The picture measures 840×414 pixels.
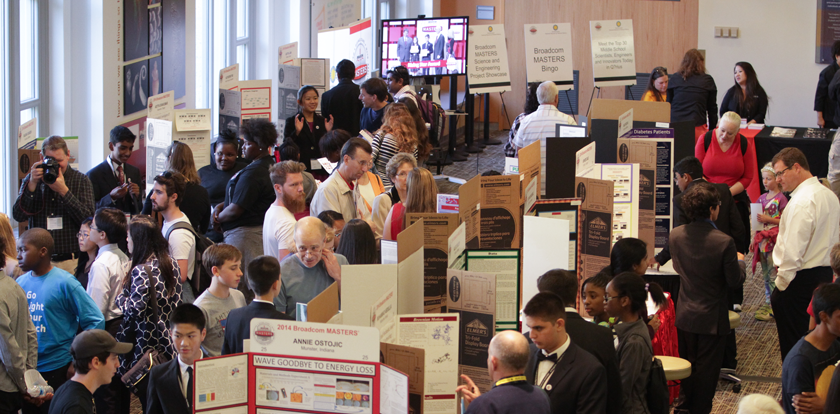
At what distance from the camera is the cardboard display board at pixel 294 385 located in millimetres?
2348

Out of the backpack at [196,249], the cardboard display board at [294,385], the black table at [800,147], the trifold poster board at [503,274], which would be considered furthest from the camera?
the black table at [800,147]

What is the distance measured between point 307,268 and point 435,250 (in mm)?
698

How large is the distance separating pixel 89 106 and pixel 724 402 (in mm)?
4890

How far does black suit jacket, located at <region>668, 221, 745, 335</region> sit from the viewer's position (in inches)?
164

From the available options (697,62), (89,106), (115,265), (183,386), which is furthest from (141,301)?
(697,62)

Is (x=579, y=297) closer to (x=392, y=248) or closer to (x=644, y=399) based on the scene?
(x=644, y=399)

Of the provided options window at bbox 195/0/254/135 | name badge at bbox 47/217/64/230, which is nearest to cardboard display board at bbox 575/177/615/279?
name badge at bbox 47/217/64/230

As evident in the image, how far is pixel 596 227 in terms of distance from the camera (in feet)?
14.1

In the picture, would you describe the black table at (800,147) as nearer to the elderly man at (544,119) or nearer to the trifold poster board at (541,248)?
the elderly man at (544,119)

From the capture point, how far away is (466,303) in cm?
295

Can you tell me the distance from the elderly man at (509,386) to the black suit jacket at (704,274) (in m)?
Result: 2.08

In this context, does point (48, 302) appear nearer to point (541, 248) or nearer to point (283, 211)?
point (283, 211)

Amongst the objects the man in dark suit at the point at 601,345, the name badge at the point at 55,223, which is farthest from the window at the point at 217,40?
the man in dark suit at the point at 601,345

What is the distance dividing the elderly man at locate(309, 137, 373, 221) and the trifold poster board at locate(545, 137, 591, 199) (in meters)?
1.11
